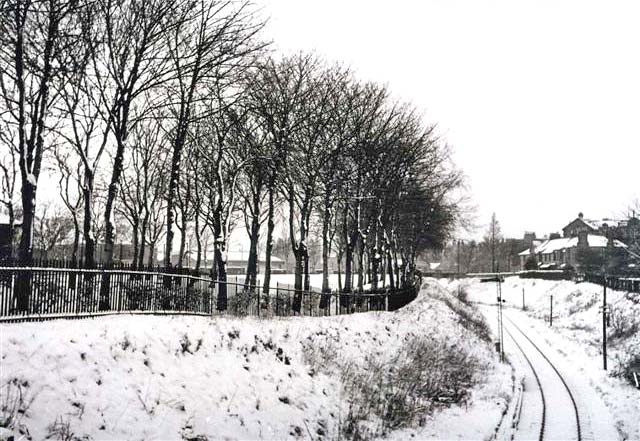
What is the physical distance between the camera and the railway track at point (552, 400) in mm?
20453

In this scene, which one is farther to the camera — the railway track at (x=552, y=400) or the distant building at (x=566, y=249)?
the distant building at (x=566, y=249)

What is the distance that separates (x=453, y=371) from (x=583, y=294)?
4419 cm

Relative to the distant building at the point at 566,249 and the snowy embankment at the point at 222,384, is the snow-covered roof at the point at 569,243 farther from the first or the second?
the snowy embankment at the point at 222,384

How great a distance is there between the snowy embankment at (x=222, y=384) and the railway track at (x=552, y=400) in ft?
6.28

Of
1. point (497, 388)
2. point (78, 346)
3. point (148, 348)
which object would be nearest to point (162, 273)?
point (148, 348)

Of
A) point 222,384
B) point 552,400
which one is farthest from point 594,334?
point 222,384

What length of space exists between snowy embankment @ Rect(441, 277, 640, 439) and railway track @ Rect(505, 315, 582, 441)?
1575 mm

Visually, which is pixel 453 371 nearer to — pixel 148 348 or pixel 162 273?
pixel 162 273

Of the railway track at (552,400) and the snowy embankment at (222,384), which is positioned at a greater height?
the snowy embankment at (222,384)

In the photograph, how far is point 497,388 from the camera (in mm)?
26078

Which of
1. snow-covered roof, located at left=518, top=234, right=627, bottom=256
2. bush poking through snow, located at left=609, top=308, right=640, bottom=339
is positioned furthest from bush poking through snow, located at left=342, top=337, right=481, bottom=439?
snow-covered roof, located at left=518, top=234, right=627, bottom=256

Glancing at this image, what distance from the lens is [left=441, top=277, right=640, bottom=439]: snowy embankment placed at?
2711 cm

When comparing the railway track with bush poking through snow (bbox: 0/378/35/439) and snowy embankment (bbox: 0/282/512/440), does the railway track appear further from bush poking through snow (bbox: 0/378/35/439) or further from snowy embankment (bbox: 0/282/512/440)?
bush poking through snow (bbox: 0/378/35/439)

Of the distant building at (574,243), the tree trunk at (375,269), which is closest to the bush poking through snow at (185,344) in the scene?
the tree trunk at (375,269)
